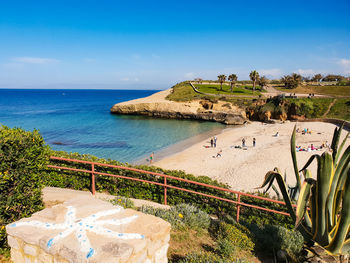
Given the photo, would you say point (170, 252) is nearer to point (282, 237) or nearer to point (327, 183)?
point (282, 237)

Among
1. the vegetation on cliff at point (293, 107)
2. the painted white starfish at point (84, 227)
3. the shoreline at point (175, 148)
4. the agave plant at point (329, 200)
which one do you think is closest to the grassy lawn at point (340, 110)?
the vegetation on cliff at point (293, 107)

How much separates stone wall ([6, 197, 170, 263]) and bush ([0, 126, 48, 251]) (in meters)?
1.27

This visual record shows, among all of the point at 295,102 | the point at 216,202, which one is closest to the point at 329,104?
the point at 295,102

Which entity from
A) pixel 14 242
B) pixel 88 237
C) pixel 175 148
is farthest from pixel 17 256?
pixel 175 148

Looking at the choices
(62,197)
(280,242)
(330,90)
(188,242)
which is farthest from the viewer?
(330,90)

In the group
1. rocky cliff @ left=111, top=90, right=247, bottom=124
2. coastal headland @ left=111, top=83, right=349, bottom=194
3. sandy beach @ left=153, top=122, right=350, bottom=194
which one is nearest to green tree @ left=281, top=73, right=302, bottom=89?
coastal headland @ left=111, top=83, right=349, bottom=194

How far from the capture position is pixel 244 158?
22984 millimetres

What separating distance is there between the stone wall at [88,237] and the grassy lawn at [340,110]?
45.1m

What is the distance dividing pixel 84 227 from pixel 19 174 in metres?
2.41

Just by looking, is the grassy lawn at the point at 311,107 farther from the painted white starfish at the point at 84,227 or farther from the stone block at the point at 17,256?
the stone block at the point at 17,256

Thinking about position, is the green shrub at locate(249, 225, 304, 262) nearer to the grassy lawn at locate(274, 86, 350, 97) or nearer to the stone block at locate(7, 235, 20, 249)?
Result: the stone block at locate(7, 235, 20, 249)

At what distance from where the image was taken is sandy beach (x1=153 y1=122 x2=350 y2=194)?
1773 centimetres

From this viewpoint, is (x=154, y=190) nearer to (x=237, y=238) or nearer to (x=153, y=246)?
(x=237, y=238)

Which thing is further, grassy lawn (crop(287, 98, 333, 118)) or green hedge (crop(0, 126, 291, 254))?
grassy lawn (crop(287, 98, 333, 118))
